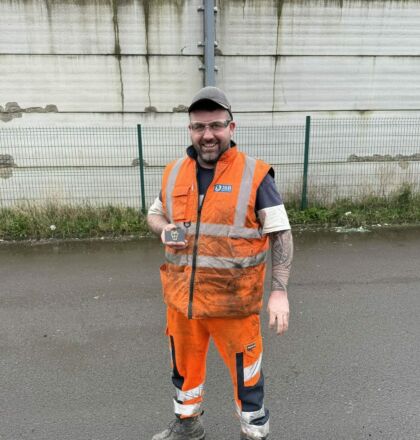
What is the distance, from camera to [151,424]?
2713 millimetres

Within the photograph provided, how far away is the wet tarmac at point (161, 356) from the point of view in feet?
8.91

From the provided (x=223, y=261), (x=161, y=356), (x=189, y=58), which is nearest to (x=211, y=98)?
(x=223, y=261)

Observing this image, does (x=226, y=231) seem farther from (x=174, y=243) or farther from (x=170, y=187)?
(x=170, y=187)

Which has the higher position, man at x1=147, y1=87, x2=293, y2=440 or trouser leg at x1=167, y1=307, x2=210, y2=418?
man at x1=147, y1=87, x2=293, y2=440

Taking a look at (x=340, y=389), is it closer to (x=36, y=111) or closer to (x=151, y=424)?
(x=151, y=424)

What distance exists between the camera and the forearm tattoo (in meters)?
2.10

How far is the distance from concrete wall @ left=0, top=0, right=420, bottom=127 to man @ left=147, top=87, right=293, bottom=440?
6.09m

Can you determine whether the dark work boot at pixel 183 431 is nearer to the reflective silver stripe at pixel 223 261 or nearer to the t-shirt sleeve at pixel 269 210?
the reflective silver stripe at pixel 223 261

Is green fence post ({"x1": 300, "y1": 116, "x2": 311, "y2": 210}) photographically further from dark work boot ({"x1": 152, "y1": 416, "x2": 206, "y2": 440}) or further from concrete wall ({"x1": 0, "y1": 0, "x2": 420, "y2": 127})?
dark work boot ({"x1": 152, "y1": 416, "x2": 206, "y2": 440})

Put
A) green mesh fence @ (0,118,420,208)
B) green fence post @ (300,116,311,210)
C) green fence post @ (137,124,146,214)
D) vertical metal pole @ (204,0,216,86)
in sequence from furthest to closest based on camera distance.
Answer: green mesh fence @ (0,118,420,208) → green fence post @ (300,116,311,210) → green fence post @ (137,124,146,214) → vertical metal pole @ (204,0,216,86)

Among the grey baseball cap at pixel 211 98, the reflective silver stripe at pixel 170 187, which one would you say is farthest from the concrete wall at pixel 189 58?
the grey baseball cap at pixel 211 98

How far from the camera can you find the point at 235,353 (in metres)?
2.22

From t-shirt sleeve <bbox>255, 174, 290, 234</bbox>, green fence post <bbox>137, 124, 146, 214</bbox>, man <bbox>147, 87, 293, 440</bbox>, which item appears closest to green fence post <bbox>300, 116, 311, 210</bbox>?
green fence post <bbox>137, 124, 146, 214</bbox>

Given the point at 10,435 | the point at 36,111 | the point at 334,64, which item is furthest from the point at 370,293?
the point at 36,111
